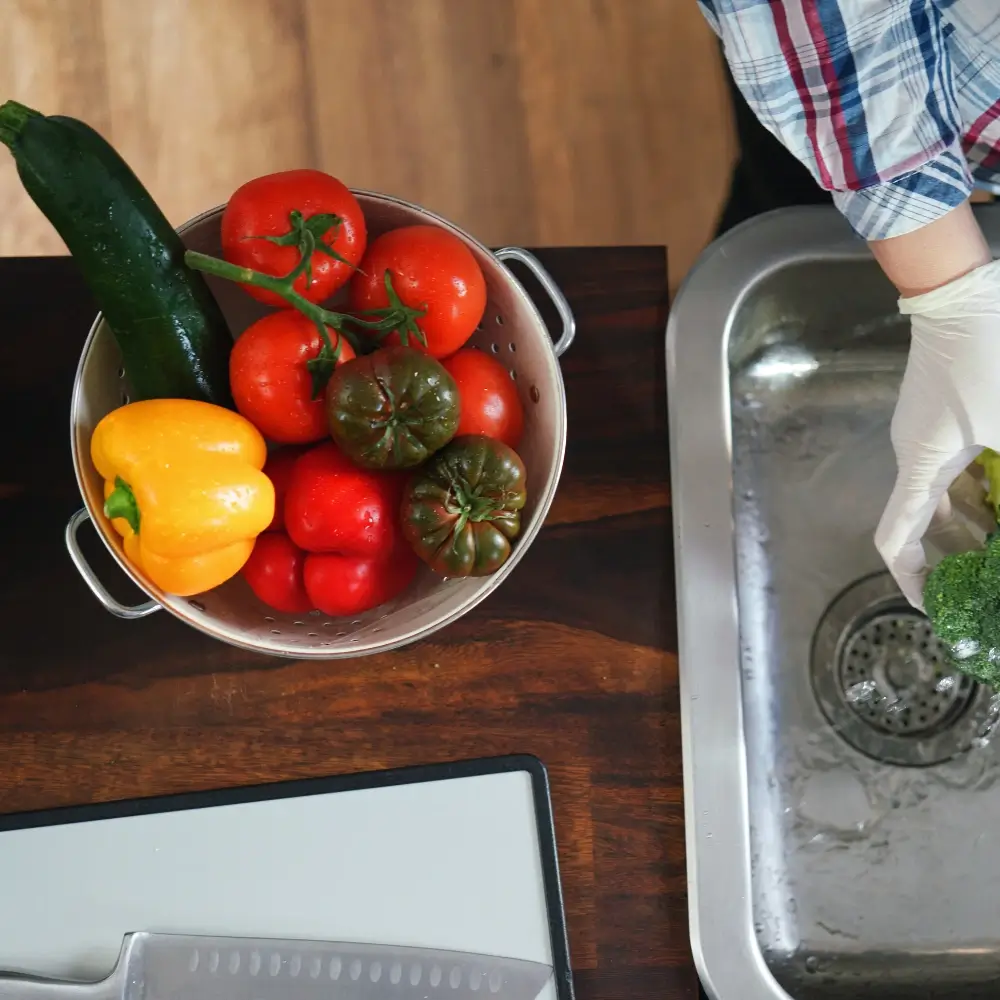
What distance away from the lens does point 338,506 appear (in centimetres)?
53

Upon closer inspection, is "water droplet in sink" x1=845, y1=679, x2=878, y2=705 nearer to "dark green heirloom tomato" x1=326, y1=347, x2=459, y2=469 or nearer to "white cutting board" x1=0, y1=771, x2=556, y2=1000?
"white cutting board" x1=0, y1=771, x2=556, y2=1000

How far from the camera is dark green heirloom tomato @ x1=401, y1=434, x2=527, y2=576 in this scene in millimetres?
518

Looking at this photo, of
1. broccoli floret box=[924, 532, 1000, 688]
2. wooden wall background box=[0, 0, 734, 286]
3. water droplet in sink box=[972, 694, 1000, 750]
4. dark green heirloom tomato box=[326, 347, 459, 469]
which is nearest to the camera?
dark green heirloom tomato box=[326, 347, 459, 469]

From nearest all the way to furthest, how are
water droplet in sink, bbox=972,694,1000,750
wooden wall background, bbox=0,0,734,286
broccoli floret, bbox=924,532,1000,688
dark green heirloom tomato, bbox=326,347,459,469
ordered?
1. dark green heirloom tomato, bbox=326,347,459,469
2. broccoli floret, bbox=924,532,1000,688
3. water droplet in sink, bbox=972,694,1000,750
4. wooden wall background, bbox=0,0,734,286

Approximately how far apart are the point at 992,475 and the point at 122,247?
1.95 feet

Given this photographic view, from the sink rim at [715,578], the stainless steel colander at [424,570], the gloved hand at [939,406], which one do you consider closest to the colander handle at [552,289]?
the stainless steel colander at [424,570]

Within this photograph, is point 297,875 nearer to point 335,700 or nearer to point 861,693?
point 335,700

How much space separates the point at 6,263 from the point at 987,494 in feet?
2.35

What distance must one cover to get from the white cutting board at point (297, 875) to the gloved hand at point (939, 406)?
0.32 metres

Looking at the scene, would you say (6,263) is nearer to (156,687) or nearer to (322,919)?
(156,687)

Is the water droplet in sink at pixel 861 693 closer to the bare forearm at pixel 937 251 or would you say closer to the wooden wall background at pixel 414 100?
the bare forearm at pixel 937 251

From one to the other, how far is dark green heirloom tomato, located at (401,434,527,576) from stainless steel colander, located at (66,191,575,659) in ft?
0.06

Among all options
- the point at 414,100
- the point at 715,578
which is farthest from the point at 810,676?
the point at 414,100

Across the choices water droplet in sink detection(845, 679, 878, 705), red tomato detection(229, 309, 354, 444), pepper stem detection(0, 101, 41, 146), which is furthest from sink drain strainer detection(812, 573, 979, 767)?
pepper stem detection(0, 101, 41, 146)
